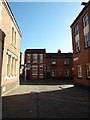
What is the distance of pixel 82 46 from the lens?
17766 millimetres

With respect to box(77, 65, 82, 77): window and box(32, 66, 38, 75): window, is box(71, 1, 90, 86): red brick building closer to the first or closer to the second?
box(77, 65, 82, 77): window

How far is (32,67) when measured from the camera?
39688 millimetres

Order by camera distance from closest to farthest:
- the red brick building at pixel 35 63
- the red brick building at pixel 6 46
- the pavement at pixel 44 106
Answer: the pavement at pixel 44 106
the red brick building at pixel 6 46
the red brick building at pixel 35 63

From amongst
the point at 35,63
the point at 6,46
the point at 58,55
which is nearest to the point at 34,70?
the point at 35,63

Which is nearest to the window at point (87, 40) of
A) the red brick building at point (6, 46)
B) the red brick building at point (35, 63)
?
the red brick building at point (6, 46)

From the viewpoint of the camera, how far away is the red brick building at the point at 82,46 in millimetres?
16344

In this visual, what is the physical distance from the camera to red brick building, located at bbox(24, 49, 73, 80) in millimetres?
39438

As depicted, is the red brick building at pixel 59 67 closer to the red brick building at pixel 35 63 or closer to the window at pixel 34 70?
the red brick building at pixel 35 63

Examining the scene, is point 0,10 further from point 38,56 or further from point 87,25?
point 38,56

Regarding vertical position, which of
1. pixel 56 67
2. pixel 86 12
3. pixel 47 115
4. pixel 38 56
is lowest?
pixel 47 115

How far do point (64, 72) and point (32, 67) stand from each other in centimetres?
872

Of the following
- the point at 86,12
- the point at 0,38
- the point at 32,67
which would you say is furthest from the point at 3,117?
the point at 32,67

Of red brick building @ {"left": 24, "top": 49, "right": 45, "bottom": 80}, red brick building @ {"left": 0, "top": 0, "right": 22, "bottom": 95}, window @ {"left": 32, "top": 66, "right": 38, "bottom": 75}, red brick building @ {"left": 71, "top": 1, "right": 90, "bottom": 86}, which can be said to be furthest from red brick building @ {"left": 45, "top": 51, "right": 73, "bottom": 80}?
red brick building @ {"left": 0, "top": 0, "right": 22, "bottom": 95}

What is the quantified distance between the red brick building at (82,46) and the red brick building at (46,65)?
1974cm
